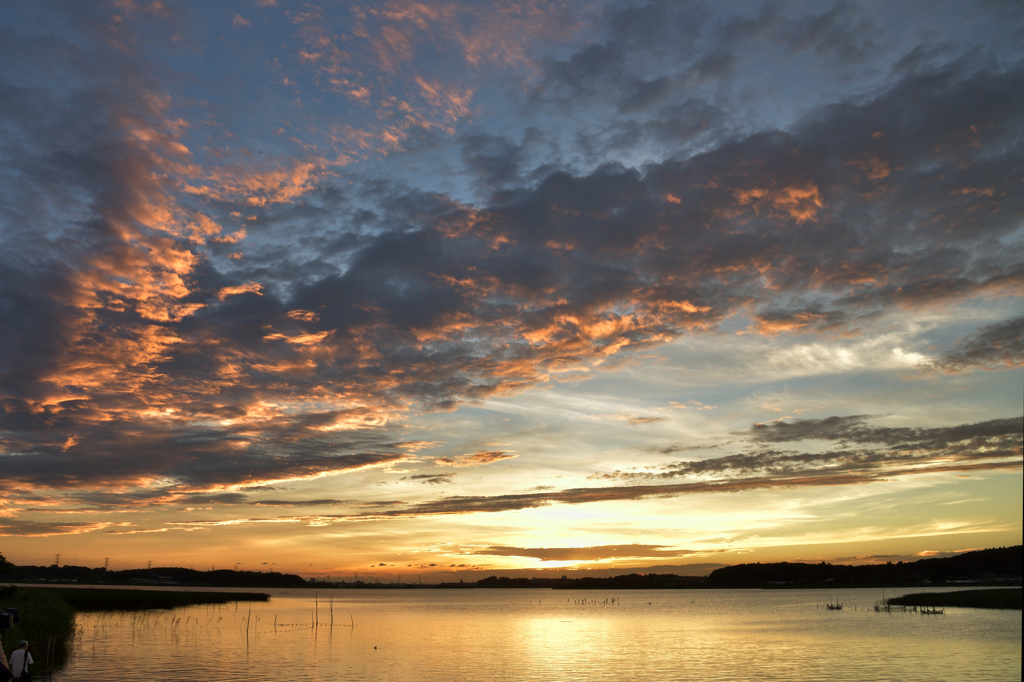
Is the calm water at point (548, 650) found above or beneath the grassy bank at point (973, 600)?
above

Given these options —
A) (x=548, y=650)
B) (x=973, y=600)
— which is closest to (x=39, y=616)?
(x=548, y=650)

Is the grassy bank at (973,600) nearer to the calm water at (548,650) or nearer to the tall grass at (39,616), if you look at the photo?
the calm water at (548,650)

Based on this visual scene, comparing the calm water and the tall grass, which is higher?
the tall grass

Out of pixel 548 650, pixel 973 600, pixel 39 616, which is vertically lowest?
pixel 973 600

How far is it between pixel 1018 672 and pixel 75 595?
130m

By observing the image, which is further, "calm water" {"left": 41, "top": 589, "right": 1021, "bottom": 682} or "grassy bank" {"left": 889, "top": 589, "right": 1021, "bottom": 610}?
"grassy bank" {"left": 889, "top": 589, "right": 1021, "bottom": 610}

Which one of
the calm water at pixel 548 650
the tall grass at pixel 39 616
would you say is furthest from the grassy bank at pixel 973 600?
the tall grass at pixel 39 616

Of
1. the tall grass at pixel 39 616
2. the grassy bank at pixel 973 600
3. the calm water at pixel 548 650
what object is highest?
the tall grass at pixel 39 616

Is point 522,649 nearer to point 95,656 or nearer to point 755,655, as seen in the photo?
point 755,655

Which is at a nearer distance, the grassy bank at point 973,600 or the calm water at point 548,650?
the calm water at point 548,650

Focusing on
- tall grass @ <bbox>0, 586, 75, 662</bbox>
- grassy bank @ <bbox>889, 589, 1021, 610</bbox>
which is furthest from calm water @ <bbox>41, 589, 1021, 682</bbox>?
grassy bank @ <bbox>889, 589, 1021, 610</bbox>

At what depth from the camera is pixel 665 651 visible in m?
68.8

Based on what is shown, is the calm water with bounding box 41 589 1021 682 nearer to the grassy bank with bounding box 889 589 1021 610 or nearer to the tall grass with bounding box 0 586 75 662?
the tall grass with bounding box 0 586 75 662

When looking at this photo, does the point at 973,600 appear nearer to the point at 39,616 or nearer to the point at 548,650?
the point at 548,650
